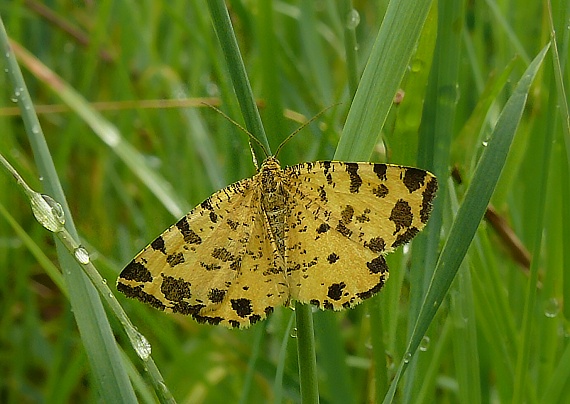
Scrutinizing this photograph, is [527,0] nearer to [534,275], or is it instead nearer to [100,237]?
[534,275]

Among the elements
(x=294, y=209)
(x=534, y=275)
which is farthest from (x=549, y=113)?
(x=294, y=209)

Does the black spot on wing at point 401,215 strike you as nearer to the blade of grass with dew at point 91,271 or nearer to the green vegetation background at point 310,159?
the green vegetation background at point 310,159

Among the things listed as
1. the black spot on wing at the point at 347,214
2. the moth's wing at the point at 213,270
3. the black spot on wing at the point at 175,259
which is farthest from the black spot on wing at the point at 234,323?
the black spot on wing at the point at 347,214

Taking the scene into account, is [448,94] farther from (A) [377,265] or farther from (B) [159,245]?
(B) [159,245]

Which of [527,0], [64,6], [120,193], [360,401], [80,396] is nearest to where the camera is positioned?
[360,401]

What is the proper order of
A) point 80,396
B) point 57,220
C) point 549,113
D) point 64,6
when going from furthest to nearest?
point 64,6
point 80,396
point 549,113
point 57,220

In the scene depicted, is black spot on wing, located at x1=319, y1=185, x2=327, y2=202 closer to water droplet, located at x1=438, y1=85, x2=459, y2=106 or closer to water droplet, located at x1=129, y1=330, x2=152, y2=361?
water droplet, located at x1=438, y1=85, x2=459, y2=106

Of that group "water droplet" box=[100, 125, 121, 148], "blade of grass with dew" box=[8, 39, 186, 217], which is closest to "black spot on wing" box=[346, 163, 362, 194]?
"blade of grass with dew" box=[8, 39, 186, 217]
